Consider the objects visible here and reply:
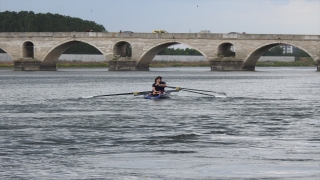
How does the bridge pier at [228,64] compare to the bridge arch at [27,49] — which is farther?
the bridge arch at [27,49]

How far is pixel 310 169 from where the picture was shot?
15.7m

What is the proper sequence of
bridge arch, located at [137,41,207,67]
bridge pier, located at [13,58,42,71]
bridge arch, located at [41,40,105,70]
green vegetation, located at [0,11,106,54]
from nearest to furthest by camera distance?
bridge arch, located at [137,41,207,67] → bridge arch, located at [41,40,105,70] → bridge pier, located at [13,58,42,71] → green vegetation, located at [0,11,106,54]

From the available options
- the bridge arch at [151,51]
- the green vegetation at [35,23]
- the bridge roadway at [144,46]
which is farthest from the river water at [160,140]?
the green vegetation at [35,23]

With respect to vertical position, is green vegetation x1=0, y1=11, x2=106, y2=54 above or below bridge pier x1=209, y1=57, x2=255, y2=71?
above

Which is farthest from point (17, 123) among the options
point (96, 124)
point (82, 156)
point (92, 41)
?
point (92, 41)

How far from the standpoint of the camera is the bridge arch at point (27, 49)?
336 feet

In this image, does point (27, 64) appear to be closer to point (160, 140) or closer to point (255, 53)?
point (255, 53)

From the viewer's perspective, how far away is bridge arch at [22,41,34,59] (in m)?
103

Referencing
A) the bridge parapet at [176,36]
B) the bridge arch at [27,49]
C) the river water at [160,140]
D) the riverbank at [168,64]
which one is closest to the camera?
the river water at [160,140]

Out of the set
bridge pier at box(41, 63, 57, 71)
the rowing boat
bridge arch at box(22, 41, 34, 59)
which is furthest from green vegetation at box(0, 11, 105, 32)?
the rowing boat

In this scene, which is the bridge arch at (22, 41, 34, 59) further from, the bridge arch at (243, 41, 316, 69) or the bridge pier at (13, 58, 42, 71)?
the bridge arch at (243, 41, 316, 69)

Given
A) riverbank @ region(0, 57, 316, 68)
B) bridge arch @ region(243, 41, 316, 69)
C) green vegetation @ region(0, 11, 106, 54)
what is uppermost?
green vegetation @ region(0, 11, 106, 54)

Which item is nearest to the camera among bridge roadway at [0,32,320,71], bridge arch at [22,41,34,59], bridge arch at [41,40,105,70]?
bridge roadway at [0,32,320,71]

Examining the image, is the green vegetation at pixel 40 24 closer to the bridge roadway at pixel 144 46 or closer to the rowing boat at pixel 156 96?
the bridge roadway at pixel 144 46
